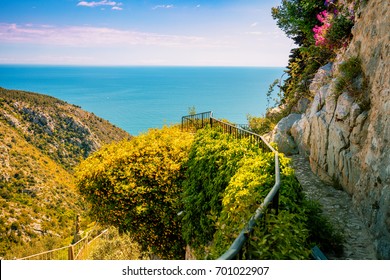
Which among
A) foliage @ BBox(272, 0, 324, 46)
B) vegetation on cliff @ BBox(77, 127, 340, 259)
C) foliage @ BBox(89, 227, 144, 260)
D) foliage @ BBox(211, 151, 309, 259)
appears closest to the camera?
foliage @ BBox(211, 151, 309, 259)

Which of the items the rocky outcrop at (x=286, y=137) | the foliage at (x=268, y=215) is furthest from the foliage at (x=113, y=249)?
the foliage at (x=268, y=215)

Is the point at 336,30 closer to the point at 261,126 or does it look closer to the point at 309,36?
the point at 309,36

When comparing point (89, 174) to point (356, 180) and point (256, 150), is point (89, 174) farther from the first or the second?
point (356, 180)

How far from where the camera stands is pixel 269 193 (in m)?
3.75

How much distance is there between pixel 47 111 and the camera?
53.0m

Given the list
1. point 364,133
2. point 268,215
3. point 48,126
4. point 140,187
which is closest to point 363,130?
point 364,133

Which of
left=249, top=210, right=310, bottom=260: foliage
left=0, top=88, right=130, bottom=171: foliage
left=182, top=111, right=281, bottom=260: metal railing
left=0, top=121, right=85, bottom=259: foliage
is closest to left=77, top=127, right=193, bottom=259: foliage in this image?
left=182, top=111, right=281, bottom=260: metal railing

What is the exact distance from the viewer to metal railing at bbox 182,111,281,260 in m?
2.65

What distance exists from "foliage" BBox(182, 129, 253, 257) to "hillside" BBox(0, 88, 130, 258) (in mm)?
31581

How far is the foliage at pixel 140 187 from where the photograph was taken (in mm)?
9656

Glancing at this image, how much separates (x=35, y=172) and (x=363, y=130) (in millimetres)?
44671

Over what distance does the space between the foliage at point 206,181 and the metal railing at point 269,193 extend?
0.32m

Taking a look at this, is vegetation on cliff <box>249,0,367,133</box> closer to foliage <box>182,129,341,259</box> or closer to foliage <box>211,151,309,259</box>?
foliage <box>182,129,341,259</box>
